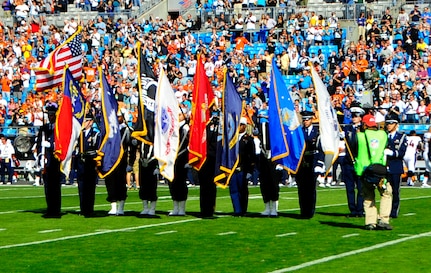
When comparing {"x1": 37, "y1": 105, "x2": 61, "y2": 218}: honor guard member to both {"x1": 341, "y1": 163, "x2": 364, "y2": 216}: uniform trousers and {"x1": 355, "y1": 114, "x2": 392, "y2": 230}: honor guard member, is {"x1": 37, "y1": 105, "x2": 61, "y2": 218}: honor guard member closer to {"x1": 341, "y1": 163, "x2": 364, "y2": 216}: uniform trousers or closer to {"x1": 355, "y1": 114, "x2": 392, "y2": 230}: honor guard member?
{"x1": 341, "y1": 163, "x2": 364, "y2": 216}: uniform trousers

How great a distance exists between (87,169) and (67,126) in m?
0.89

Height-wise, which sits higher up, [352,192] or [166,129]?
[166,129]

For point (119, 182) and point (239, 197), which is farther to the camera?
point (239, 197)

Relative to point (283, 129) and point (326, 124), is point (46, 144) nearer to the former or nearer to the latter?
point (283, 129)

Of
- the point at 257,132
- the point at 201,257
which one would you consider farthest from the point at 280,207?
the point at 201,257

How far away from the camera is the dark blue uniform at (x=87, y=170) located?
23.0 m

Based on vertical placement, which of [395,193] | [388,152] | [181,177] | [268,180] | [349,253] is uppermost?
[388,152]

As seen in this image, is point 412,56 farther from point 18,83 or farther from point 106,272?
point 106,272

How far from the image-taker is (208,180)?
2303 centimetres

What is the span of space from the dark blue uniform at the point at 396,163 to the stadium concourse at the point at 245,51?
16.1 m

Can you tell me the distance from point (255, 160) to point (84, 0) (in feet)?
111

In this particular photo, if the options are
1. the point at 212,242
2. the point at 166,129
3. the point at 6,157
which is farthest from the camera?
the point at 6,157

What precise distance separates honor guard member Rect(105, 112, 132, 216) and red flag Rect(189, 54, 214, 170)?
4.64 ft

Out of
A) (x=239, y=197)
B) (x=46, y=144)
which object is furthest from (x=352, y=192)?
(x=46, y=144)
